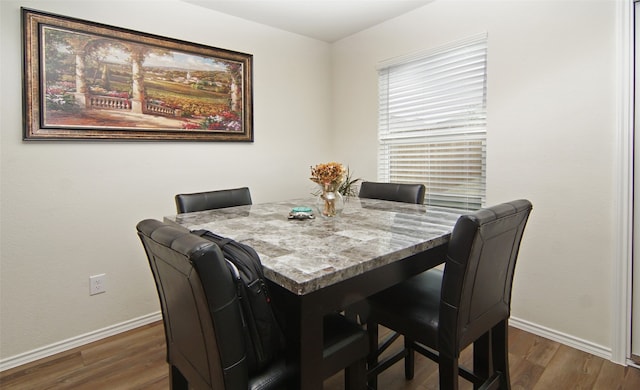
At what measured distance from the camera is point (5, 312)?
2.07m

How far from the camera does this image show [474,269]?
1.21m

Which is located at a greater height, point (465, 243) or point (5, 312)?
point (465, 243)

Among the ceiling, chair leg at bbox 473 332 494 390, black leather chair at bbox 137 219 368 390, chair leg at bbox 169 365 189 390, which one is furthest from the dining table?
the ceiling

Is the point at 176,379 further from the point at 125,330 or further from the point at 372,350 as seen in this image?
the point at 125,330

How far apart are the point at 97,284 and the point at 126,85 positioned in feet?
4.62

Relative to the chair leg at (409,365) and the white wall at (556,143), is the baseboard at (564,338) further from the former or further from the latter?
the chair leg at (409,365)

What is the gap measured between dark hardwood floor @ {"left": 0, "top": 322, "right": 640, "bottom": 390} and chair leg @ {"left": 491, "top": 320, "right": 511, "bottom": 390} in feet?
1.00

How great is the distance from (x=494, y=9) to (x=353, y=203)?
170 centimetres

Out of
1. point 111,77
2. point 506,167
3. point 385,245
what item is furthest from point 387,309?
point 111,77

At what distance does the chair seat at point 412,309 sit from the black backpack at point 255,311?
1.78 feet

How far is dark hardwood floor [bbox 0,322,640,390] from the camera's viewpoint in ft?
6.00

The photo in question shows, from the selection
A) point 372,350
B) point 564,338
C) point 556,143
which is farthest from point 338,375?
point 556,143

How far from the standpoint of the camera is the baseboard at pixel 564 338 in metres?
2.06

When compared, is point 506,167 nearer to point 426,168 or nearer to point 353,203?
point 426,168
